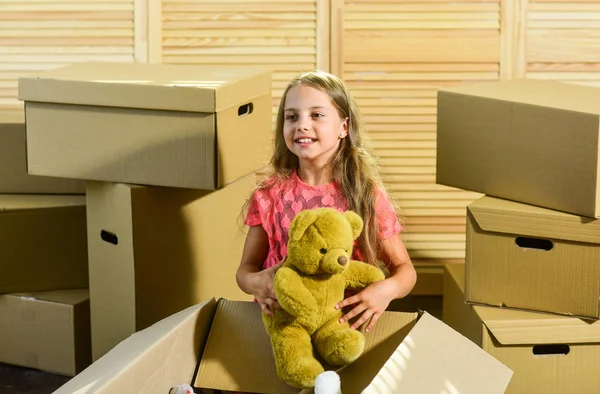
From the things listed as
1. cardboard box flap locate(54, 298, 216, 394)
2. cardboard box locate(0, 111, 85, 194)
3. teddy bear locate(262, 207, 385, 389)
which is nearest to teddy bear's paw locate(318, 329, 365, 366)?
teddy bear locate(262, 207, 385, 389)

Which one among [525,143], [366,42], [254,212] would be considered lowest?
[254,212]

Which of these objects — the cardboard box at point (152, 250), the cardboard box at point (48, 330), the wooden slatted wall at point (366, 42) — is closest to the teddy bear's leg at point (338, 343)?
the cardboard box at point (152, 250)

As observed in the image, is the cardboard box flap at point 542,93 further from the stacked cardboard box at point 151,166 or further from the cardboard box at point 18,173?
the cardboard box at point 18,173

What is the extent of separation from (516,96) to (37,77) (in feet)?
3.35

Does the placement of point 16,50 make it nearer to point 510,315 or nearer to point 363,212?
point 363,212

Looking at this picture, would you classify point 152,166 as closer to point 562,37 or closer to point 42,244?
point 42,244

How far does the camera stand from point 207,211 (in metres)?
2.12

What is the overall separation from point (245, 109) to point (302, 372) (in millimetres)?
854

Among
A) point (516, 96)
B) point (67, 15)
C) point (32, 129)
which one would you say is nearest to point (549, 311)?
point (516, 96)

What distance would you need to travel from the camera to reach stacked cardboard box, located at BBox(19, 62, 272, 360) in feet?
6.42

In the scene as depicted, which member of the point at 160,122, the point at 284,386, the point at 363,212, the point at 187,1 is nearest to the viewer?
the point at 284,386

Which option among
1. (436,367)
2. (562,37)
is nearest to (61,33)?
(562,37)

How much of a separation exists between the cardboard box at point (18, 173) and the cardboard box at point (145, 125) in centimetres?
27

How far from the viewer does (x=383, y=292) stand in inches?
61.2
